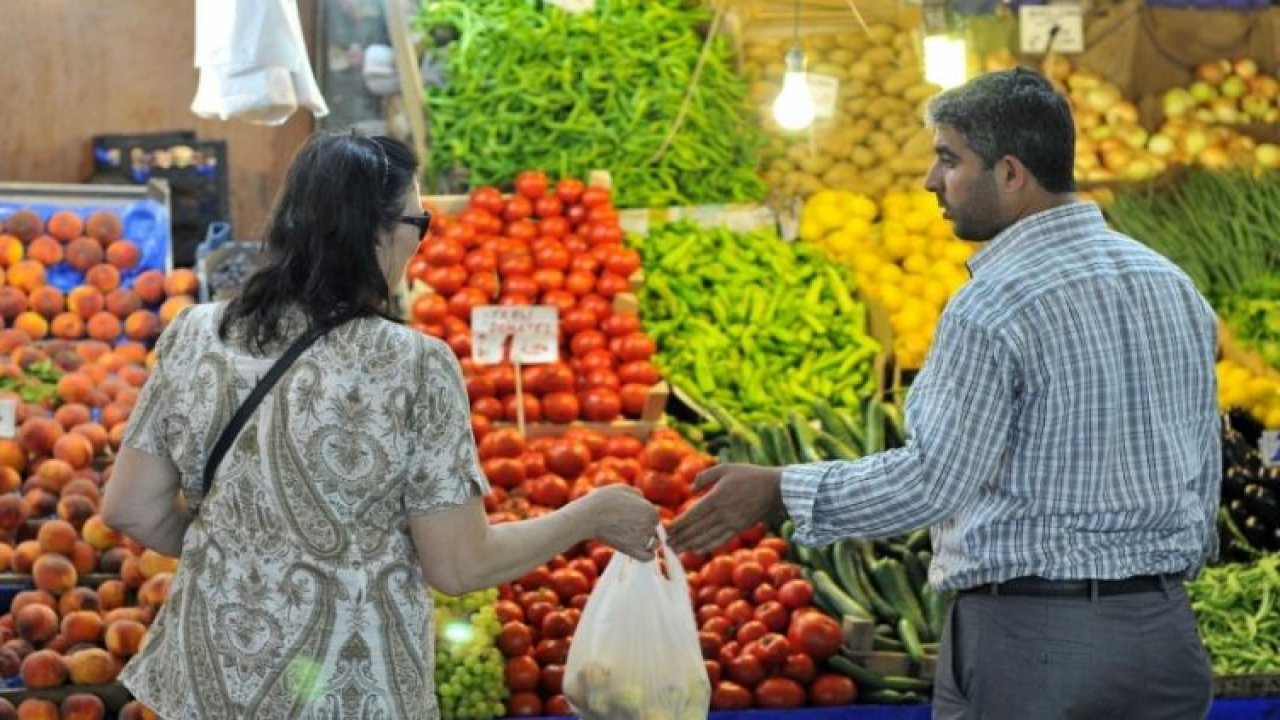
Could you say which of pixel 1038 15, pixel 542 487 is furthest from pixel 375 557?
pixel 1038 15

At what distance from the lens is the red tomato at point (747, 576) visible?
5.47 meters

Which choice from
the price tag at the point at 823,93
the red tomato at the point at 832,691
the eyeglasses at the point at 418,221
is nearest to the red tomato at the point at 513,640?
the red tomato at the point at 832,691

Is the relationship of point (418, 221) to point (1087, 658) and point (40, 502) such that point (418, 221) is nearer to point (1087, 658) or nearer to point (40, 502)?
point (1087, 658)

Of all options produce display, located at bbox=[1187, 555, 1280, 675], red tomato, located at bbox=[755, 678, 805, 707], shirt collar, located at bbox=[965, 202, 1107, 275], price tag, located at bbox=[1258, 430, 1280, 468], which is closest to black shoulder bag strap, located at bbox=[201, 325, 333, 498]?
shirt collar, located at bbox=[965, 202, 1107, 275]

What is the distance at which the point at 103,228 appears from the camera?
739 cm

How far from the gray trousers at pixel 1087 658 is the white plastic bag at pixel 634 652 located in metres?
0.87

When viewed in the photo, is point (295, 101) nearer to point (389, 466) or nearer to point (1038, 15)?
point (389, 466)

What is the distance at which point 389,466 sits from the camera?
3053mm

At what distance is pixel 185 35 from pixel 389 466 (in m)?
6.31

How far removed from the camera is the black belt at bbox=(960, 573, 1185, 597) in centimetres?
324

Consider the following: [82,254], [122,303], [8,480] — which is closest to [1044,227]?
[8,480]

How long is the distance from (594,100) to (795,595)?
3370 millimetres

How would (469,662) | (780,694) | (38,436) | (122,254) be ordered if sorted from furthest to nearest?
1. (122,254)
2. (38,436)
3. (780,694)
4. (469,662)

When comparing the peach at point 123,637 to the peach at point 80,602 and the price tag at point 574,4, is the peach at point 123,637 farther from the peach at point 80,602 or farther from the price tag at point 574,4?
the price tag at point 574,4
